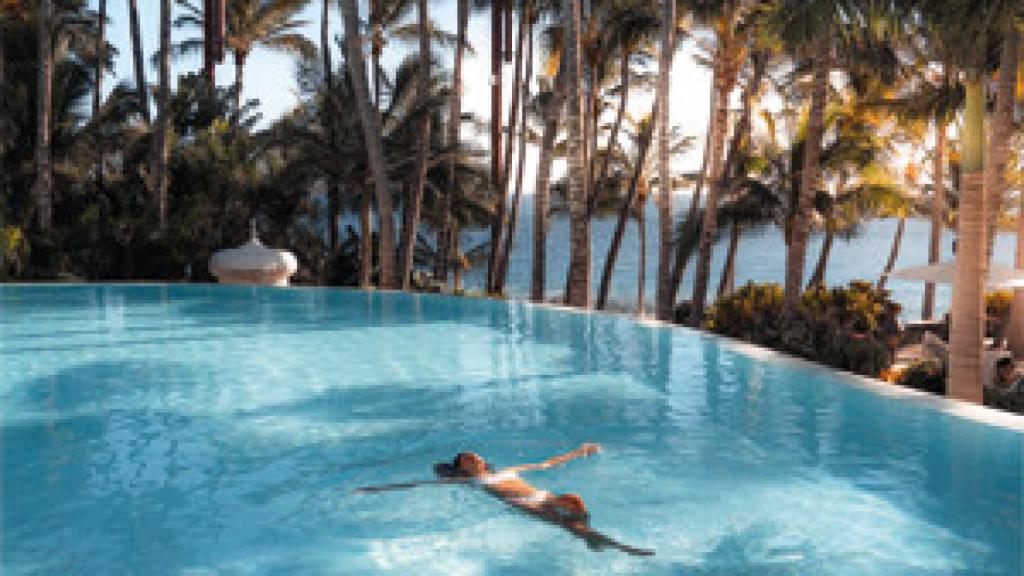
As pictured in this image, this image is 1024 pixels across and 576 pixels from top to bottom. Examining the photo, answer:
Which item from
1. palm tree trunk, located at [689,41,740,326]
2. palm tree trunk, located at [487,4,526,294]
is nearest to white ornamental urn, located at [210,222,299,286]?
palm tree trunk, located at [487,4,526,294]

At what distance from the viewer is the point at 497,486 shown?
544 cm

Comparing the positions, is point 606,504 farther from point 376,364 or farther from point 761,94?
point 761,94

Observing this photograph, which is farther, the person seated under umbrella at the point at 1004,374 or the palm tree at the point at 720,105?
the palm tree at the point at 720,105

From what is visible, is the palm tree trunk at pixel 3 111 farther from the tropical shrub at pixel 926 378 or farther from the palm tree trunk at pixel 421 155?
the tropical shrub at pixel 926 378

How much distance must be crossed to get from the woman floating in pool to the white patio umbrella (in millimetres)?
7471

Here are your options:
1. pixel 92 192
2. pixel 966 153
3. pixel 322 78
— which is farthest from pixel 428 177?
pixel 966 153

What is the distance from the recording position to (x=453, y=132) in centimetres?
2100

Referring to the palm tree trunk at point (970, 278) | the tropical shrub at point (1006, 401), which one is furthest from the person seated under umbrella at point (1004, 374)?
the palm tree trunk at point (970, 278)

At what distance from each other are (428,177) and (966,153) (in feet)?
43.7

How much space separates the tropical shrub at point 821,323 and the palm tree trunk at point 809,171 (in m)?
0.48

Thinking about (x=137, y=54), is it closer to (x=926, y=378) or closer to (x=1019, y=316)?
(x=926, y=378)

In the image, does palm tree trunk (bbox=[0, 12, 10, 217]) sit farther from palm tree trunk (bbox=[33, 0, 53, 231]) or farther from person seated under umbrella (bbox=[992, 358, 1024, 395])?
person seated under umbrella (bbox=[992, 358, 1024, 395])

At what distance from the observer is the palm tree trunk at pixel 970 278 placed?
26.4ft

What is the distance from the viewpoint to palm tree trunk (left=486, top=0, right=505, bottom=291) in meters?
21.3
